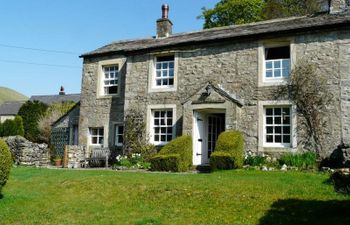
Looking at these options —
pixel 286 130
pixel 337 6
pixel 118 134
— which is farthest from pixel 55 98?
pixel 337 6

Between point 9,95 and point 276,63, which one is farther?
point 9,95

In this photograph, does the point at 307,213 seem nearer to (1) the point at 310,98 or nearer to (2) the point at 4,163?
(2) the point at 4,163

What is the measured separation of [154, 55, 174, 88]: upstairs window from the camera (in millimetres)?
17828

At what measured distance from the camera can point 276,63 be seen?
15.4 meters

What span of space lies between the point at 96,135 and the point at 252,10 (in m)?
19.2

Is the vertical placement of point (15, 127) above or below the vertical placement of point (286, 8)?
below

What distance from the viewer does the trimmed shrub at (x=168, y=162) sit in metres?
14.1

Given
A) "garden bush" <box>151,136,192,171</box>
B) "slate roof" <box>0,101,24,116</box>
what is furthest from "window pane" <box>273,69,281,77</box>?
"slate roof" <box>0,101,24,116</box>

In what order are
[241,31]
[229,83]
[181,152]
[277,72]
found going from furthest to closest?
1. [241,31]
2. [229,83]
3. [277,72]
4. [181,152]

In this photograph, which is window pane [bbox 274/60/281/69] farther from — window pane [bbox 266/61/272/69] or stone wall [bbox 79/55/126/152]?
stone wall [bbox 79/55/126/152]

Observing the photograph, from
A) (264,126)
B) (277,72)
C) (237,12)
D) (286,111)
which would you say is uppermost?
(237,12)

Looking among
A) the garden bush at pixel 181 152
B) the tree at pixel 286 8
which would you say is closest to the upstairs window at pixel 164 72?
the garden bush at pixel 181 152

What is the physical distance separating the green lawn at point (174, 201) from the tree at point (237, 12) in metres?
23.3

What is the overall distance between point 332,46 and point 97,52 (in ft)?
40.0
